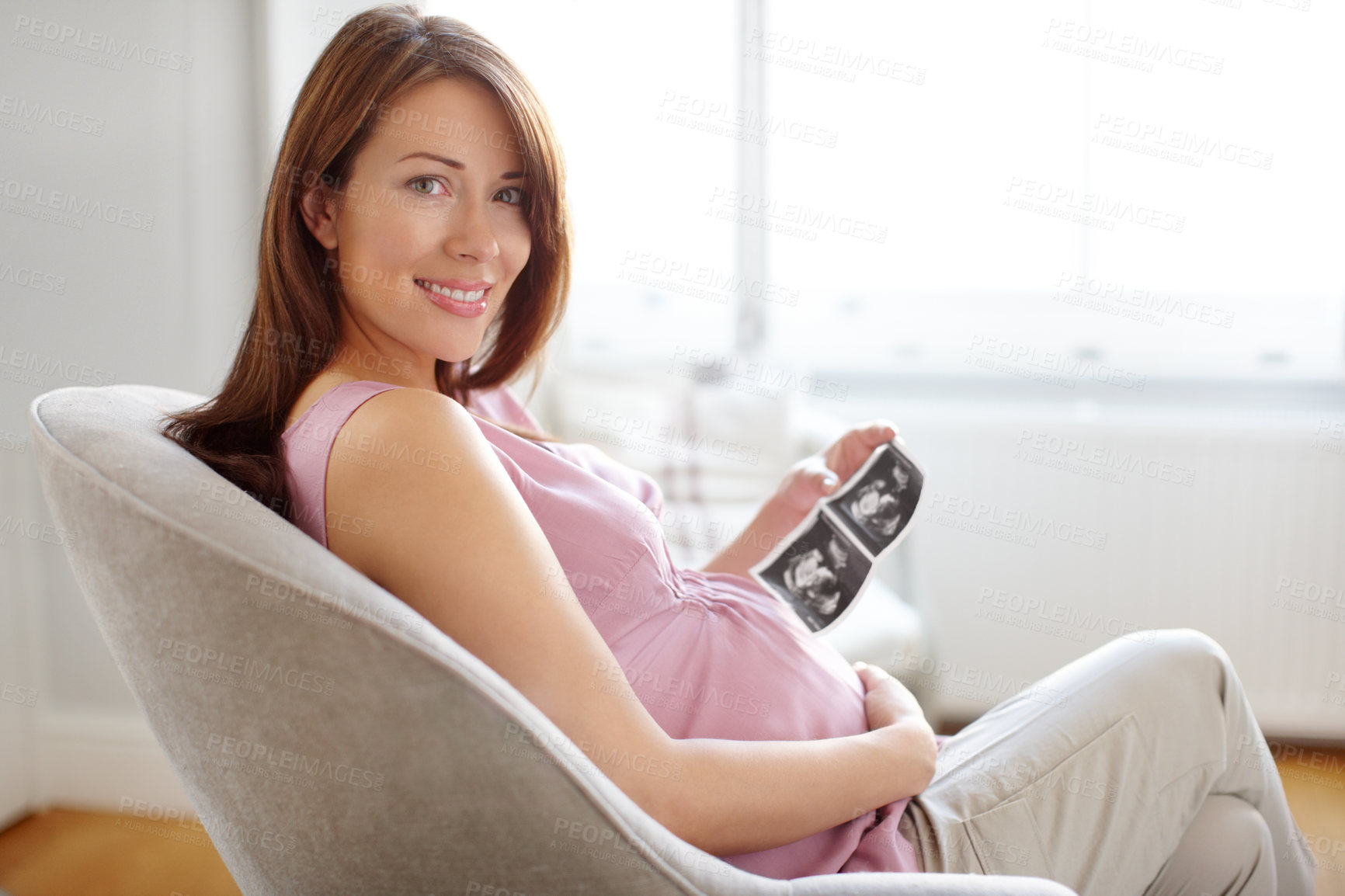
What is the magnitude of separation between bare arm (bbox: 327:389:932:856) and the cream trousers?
0.79 ft

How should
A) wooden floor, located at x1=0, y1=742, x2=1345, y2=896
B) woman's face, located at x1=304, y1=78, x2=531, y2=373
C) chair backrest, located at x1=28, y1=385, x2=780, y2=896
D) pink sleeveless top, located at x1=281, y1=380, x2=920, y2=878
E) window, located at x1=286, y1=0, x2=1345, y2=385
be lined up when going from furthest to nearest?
window, located at x1=286, y1=0, x2=1345, y2=385 < wooden floor, located at x1=0, y1=742, x2=1345, y2=896 < woman's face, located at x1=304, y1=78, x2=531, y2=373 < pink sleeveless top, located at x1=281, y1=380, x2=920, y2=878 < chair backrest, located at x1=28, y1=385, x2=780, y2=896

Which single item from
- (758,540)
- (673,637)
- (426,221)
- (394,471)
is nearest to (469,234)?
(426,221)

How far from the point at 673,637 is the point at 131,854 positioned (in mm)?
1580

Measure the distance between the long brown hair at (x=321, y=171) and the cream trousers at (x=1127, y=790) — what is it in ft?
2.52

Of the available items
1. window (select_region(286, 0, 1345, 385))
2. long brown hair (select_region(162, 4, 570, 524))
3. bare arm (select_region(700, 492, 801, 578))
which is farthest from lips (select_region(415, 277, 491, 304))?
window (select_region(286, 0, 1345, 385))

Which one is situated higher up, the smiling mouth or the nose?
the nose

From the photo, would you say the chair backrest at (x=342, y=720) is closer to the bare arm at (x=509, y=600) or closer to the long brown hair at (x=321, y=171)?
the bare arm at (x=509, y=600)

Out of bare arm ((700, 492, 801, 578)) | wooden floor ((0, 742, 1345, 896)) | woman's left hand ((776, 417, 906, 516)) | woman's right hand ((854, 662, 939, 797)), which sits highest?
woman's left hand ((776, 417, 906, 516))

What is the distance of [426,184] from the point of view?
1023 millimetres

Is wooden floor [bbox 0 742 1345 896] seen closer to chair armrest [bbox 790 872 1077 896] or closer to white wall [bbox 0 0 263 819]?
white wall [bbox 0 0 263 819]

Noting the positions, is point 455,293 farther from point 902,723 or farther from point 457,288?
point 902,723

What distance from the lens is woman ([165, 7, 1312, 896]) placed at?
0.81 metres

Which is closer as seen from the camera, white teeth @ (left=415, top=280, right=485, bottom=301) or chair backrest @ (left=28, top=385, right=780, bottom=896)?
chair backrest @ (left=28, top=385, right=780, bottom=896)

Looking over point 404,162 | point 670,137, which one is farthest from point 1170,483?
point 404,162
